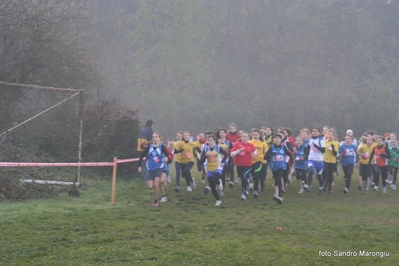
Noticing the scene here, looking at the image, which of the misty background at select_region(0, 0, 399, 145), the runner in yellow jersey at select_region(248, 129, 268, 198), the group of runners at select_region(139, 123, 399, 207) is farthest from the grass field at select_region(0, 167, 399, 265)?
the misty background at select_region(0, 0, 399, 145)

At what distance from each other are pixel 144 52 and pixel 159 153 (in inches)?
1401

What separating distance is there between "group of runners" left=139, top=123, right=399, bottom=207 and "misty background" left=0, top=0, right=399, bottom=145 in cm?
2576

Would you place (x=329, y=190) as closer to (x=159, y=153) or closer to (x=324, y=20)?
(x=159, y=153)

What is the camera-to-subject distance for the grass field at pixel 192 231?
26.6ft

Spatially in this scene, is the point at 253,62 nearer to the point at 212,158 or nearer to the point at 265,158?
the point at 265,158

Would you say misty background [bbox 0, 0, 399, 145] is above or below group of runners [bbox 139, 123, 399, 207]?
above

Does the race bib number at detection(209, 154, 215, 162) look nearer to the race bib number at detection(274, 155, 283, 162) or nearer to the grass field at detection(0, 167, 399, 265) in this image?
the grass field at detection(0, 167, 399, 265)

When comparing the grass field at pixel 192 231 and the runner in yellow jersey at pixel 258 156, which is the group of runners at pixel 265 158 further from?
the grass field at pixel 192 231

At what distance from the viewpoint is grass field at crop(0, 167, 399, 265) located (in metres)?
8.09

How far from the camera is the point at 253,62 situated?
53.0 meters

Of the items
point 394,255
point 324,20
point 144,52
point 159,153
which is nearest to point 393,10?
point 324,20

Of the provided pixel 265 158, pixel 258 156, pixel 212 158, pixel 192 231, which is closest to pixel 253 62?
pixel 258 156

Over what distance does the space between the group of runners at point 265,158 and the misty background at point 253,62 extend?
25.8 meters

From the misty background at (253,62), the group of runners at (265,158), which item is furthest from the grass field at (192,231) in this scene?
the misty background at (253,62)
